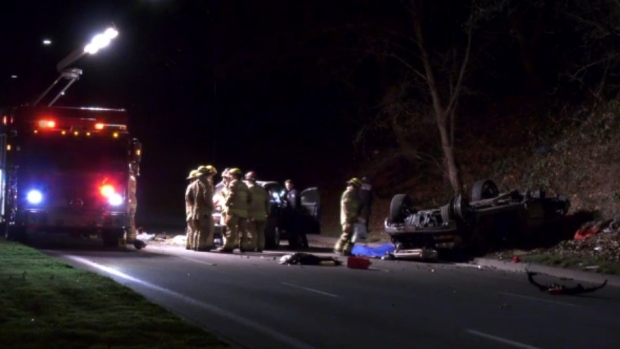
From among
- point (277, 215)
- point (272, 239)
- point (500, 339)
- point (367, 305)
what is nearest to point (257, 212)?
point (277, 215)

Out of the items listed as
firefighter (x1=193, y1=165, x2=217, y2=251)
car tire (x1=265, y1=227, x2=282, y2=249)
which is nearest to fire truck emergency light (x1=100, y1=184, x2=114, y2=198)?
firefighter (x1=193, y1=165, x2=217, y2=251)

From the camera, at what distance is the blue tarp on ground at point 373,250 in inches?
1023

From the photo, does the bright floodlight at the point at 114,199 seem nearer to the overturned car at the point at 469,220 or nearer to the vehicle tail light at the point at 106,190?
the vehicle tail light at the point at 106,190

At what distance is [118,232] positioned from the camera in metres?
26.6

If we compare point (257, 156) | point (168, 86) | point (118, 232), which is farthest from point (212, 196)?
point (168, 86)

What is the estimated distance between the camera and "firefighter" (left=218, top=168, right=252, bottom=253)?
2662 cm

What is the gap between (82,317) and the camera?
12.3 m

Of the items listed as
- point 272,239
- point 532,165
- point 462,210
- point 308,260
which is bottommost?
point 308,260

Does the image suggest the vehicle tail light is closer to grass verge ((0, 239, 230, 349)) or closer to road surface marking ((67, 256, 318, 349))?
road surface marking ((67, 256, 318, 349))

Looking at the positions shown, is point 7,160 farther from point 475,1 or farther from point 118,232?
point 475,1

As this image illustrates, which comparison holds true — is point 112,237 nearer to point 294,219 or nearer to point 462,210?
point 294,219

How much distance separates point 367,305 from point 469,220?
30.7 feet

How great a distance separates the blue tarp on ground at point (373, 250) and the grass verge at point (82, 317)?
9.97m

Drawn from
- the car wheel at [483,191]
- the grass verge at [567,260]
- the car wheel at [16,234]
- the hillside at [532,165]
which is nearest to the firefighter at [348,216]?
the car wheel at [483,191]
